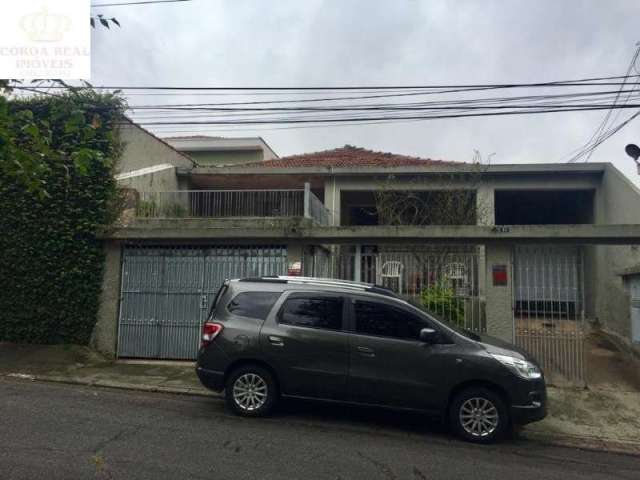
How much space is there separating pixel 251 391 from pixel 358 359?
1390 millimetres

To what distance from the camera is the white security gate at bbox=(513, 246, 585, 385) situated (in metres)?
8.54

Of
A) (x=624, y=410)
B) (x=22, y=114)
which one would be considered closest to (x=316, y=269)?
(x=624, y=410)

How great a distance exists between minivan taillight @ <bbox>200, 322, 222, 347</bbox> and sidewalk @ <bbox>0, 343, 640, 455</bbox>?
1.55 metres

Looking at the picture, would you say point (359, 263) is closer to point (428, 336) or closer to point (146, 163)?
point (428, 336)

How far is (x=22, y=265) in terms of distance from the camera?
1014 centimetres

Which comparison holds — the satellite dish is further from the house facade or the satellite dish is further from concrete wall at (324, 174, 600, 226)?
concrete wall at (324, 174, 600, 226)

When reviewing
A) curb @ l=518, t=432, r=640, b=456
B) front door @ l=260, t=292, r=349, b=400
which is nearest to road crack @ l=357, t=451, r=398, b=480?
front door @ l=260, t=292, r=349, b=400

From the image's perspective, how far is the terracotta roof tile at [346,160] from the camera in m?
17.0

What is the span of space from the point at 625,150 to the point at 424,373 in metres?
7.27

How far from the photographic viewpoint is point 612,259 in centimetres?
1261

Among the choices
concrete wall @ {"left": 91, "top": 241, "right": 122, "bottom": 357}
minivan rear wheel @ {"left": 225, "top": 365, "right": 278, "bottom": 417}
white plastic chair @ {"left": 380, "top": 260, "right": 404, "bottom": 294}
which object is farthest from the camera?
concrete wall @ {"left": 91, "top": 241, "right": 122, "bottom": 357}

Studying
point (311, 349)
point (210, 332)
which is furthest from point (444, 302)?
point (210, 332)

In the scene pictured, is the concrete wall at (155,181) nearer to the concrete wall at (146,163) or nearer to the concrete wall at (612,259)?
the concrete wall at (146,163)

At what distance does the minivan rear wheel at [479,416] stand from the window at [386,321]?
0.89 m
